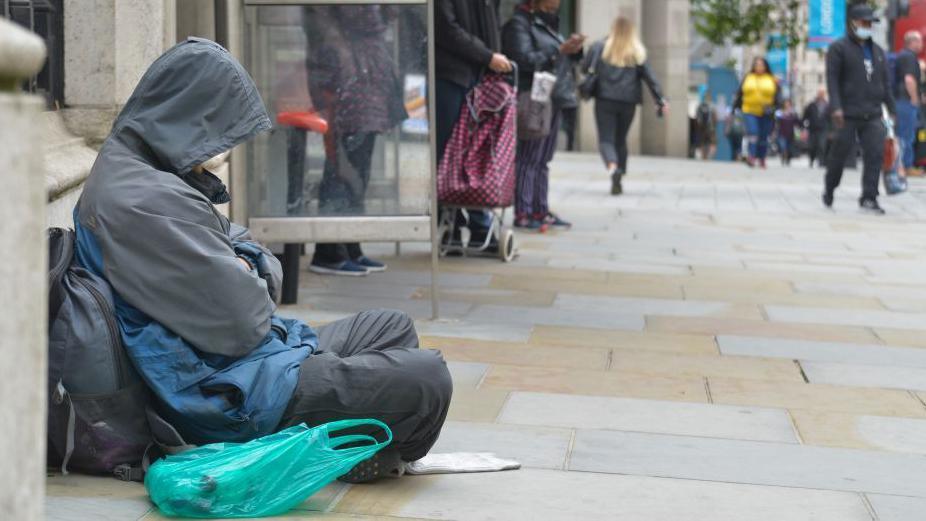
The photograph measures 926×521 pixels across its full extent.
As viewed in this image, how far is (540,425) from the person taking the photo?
4.80 meters

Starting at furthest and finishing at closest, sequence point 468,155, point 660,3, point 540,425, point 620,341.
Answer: point 660,3 < point 468,155 < point 620,341 < point 540,425

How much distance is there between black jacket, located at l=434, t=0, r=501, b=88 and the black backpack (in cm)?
516

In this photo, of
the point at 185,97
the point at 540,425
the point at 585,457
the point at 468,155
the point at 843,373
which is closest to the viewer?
the point at 185,97

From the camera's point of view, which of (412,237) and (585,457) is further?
(412,237)

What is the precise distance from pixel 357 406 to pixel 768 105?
61.4 ft

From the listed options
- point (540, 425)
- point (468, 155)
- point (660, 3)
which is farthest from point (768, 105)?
point (540, 425)

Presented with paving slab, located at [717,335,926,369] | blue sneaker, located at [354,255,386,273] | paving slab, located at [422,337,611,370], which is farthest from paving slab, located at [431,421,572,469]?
blue sneaker, located at [354,255,386,273]

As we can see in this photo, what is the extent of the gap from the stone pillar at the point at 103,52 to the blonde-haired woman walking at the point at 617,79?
8375mm

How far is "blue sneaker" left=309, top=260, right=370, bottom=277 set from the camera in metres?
8.32

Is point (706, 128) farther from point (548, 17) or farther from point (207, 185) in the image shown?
point (207, 185)

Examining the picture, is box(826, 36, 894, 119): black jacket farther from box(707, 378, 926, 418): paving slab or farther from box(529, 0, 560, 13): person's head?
box(707, 378, 926, 418): paving slab

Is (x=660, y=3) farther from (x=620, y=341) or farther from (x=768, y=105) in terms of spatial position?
(x=620, y=341)

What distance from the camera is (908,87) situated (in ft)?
57.9

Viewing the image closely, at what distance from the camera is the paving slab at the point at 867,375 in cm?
580
